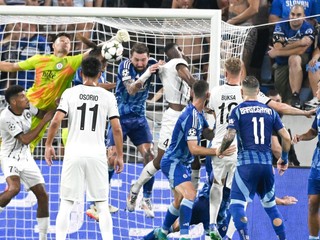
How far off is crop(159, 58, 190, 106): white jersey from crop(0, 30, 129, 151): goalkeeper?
38.3 inches

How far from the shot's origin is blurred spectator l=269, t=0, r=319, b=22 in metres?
20.4

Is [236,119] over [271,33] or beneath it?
beneath

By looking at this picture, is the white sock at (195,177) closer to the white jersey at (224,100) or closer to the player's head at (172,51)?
the white jersey at (224,100)

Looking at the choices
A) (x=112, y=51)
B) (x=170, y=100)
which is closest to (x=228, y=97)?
(x=170, y=100)

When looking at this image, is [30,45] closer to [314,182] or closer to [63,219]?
[63,219]

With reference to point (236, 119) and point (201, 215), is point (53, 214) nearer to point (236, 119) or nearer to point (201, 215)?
point (201, 215)

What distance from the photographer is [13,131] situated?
57.5ft

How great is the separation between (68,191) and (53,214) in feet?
7.16

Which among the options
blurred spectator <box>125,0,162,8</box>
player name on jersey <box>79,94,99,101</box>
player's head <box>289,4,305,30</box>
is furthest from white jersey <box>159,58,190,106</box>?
blurred spectator <box>125,0,162,8</box>

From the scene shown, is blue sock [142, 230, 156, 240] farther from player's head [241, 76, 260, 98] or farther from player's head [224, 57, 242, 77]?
player's head [241, 76, 260, 98]

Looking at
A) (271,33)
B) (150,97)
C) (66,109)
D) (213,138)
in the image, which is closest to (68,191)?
(66,109)

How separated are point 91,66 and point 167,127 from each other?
182 cm

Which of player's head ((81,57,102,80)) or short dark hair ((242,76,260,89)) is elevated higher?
player's head ((81,57,102,80))

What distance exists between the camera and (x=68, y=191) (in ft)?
53.9
